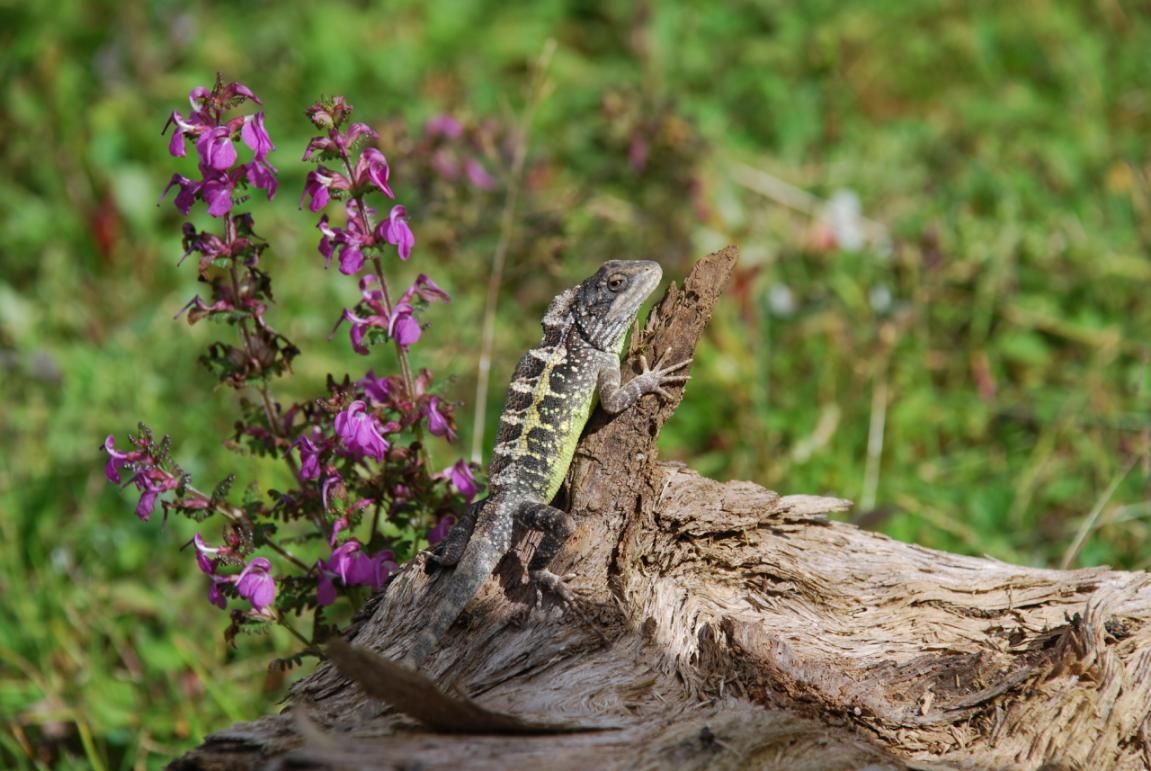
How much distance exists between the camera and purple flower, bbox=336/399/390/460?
374 cm

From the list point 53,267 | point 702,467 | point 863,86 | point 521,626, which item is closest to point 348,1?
point 53,267

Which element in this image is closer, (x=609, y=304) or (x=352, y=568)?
(x=352, y=568)

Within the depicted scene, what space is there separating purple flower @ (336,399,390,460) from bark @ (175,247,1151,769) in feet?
1.40

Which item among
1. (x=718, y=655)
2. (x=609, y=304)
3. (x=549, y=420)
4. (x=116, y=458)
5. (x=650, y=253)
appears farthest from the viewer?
(x=650, y=253)

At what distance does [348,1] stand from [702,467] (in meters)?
6.07

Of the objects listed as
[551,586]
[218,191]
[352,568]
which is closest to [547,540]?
[551,586]

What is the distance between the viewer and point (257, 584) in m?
3.69

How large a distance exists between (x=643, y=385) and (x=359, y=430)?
1.01m

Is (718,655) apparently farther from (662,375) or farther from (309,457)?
(309,457)

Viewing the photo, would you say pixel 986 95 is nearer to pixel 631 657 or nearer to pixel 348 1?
pixel 348 1

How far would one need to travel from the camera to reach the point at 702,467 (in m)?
6.34

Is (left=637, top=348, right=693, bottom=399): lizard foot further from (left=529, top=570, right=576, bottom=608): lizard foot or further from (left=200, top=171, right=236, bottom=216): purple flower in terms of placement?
(left=200, top=171, right=236, bottom=216): purple flower

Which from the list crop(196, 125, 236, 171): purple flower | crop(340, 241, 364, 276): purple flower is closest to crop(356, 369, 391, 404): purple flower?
crop(340, 241, 364, 276): purple flower

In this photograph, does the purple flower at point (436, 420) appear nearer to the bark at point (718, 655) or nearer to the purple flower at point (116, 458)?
the bark at point (718, 655)
